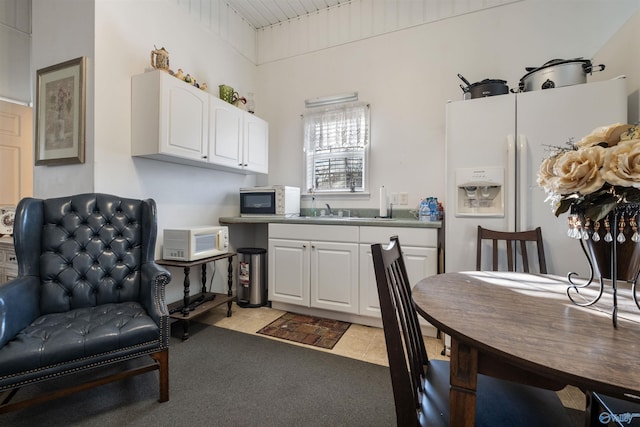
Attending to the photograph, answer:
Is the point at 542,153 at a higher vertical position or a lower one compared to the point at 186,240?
higher

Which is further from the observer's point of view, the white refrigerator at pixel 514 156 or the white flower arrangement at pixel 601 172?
the white refrigerator at pixel 514 156

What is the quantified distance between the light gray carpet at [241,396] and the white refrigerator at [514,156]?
3.62ft

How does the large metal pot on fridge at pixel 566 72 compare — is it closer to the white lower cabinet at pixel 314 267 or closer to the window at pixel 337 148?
the window at pixel 337 148

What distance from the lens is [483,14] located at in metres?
2.65

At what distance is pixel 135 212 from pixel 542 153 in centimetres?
290

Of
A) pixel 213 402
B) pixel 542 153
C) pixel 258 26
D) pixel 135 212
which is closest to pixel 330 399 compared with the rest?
pixel 213 402

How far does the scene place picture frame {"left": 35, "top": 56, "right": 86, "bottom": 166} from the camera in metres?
2.06

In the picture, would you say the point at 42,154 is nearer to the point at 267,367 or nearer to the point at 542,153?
the point at 267,367

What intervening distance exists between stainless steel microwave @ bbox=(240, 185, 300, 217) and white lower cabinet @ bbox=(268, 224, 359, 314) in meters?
0.30

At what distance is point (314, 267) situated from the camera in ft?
8.66

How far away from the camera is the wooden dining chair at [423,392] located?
2.57 ft

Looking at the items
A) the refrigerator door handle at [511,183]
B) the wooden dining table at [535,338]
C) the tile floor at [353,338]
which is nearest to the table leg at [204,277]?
the tile floor at [353,338]

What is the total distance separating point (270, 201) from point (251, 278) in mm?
852

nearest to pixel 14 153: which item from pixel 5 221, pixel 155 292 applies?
pixel 5 221
